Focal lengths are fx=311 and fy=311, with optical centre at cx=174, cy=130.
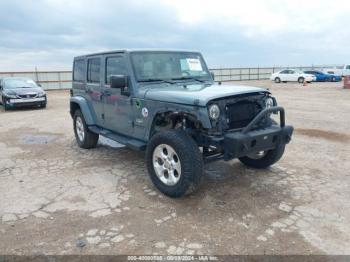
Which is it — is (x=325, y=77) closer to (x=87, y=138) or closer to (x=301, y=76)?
(x=301, y=76)

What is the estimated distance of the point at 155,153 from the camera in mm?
4301

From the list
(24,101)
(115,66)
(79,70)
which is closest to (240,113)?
(115,66)

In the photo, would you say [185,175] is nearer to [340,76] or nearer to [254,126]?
[254,126]

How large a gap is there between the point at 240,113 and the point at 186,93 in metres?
0.76

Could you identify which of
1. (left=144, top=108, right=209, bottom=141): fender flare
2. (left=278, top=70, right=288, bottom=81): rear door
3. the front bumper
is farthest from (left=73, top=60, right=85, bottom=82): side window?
(left=278, top=70, right=288, bottom=81): rear door

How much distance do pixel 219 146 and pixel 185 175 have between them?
1.80 feet

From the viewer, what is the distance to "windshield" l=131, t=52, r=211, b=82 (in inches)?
194

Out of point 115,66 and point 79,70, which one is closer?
point 115,66

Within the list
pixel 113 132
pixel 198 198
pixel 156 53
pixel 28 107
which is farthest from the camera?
pixel 28 107

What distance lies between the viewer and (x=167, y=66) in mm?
5168

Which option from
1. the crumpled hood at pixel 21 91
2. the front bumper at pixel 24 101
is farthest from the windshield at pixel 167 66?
the crumpled hood at pixel 21 91

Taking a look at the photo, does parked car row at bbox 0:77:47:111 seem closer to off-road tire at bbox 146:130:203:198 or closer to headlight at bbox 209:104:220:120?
off-road tire at bbox 146:130:203:198

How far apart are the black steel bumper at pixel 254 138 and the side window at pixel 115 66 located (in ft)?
7.30

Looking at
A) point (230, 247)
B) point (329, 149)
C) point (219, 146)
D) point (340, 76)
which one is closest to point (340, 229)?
point (230, 247)
